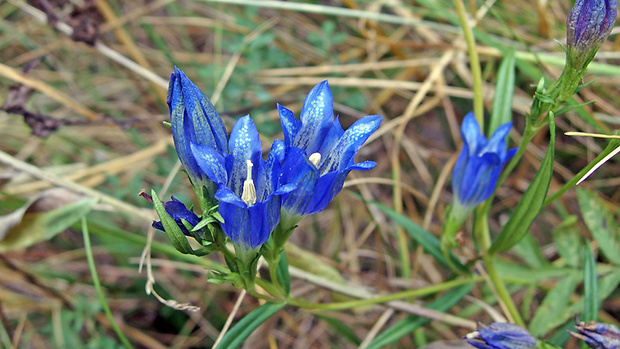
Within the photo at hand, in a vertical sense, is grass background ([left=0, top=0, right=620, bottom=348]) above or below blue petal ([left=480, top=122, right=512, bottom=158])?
below

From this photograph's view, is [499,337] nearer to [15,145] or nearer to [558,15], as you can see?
[558,15]

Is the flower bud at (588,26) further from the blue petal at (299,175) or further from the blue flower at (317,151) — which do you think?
the blue petal at (299,175)

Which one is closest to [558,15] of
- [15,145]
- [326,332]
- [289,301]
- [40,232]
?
[326,332]

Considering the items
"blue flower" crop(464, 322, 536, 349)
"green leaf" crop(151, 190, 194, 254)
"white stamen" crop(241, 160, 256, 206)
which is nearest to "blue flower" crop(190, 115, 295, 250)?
"white stamen" crop(241, 160, 256, 206)

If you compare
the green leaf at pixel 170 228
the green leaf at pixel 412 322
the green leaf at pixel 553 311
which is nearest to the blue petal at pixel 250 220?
the green leaf at pixel 170 228

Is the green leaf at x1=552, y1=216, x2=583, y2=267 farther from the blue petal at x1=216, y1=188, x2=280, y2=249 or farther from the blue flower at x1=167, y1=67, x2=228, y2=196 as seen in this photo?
the blue flower at x1=167, y1=67, x2=228, y2=196

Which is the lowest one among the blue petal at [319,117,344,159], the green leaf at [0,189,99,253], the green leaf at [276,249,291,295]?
the green leaf at [0,189,99,253]
